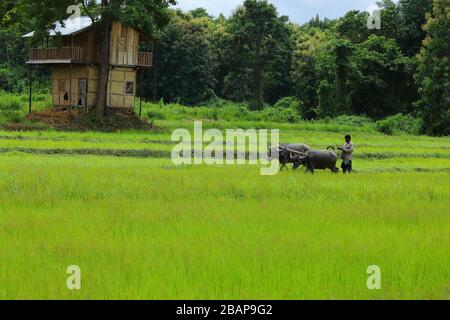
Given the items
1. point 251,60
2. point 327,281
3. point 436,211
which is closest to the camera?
point 327,281

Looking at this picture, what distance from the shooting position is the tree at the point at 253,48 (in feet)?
198

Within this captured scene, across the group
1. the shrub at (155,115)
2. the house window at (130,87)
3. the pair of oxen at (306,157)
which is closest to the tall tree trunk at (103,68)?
the house window at (130,87)

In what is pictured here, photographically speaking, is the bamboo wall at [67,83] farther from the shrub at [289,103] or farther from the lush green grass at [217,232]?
the shrub at [289,103]

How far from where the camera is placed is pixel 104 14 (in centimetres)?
3334

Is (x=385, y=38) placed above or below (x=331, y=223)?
above

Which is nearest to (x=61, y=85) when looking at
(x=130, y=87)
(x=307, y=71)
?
(x=130, y=87)

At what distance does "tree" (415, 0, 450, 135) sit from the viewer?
149 ft

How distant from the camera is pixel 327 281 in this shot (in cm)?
732

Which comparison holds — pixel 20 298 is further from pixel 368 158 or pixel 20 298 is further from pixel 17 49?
pixel 17 49

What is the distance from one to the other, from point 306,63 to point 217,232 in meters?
55.3

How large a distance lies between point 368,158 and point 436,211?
13.4m

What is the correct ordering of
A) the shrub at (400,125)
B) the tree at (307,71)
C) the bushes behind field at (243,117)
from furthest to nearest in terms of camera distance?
1. the tree at (307,71)
2. the shrub at (400,125)
3. the bushes behind field at (243,117)

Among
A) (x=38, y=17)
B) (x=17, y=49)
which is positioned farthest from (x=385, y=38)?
(x=38, y=17)

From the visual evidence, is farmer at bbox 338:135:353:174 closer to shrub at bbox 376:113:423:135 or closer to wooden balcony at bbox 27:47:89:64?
wooden balcony at bbox 27:47:89:64
